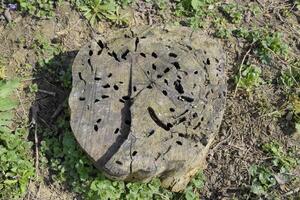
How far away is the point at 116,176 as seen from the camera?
3420 mm

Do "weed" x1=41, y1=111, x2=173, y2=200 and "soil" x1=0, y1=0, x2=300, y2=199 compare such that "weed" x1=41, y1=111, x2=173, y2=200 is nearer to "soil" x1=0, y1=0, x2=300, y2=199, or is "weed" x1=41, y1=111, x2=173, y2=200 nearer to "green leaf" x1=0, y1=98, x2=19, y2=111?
"soil" x1=0, y1=0, x2=300, y2=199

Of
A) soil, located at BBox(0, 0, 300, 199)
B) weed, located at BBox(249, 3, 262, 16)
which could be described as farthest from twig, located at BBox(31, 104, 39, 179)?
weed, located at BBox(249, 3, 262, 16)

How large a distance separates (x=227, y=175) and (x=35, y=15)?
198 centimetres

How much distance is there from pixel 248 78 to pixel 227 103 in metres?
0.28

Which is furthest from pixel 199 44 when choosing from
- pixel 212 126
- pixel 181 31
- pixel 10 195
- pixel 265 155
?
pixel 10 195

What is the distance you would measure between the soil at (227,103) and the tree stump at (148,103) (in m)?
0.32

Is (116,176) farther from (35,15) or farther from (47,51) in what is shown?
(35,15)

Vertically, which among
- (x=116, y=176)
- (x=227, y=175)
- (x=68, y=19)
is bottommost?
(x=227, y=175)

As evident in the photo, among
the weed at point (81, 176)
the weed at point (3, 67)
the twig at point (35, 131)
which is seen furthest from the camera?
the weed at point (3, 67)

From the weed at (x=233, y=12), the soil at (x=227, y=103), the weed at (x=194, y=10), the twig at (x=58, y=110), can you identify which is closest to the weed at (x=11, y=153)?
the soil at (x=227, y=103)

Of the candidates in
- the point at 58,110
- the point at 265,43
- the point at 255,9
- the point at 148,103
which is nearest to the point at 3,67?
the point at 58,110

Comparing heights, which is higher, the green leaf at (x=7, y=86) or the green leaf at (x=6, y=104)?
the green leaf at (x=7, y=86)

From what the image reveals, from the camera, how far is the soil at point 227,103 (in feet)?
12.8

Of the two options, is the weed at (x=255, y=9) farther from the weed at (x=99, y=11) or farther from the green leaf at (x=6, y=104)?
the green leaf at (x=6, y=104)
